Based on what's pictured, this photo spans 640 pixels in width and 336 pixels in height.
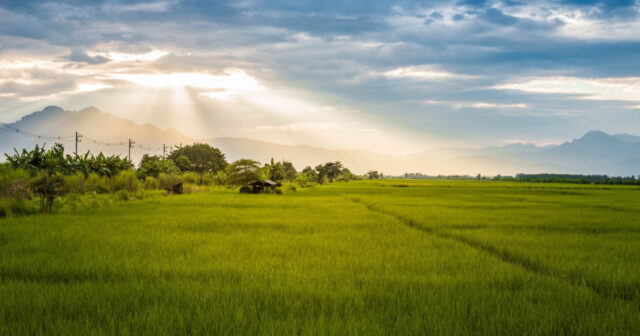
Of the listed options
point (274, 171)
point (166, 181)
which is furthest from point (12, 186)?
point (274, 171)

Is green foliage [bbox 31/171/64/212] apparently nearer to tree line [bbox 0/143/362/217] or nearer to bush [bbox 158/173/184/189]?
tree line [bbox 0/143/362/217]

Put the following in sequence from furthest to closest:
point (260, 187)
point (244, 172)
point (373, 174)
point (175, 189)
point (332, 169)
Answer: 1. point (373, 174)
2. point (332, 169)
3. point (244, 172)
4. point (260, 187)
5. point (175, 189)

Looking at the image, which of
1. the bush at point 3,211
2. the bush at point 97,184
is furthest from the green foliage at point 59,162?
the bush at point 3,211

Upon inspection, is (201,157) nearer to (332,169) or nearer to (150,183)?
(150,183)

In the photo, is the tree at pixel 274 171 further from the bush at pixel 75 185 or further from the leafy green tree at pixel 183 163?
the leafy green tree at pixel 183 163

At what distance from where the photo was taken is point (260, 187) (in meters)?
35.6

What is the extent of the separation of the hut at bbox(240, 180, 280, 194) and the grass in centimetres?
2555

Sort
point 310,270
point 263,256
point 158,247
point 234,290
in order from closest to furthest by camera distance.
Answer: point 234,290
point 310,270
point 263,256
point 158,247

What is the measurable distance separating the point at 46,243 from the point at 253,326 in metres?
6.72

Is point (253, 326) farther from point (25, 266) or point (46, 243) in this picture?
point (46, 243)

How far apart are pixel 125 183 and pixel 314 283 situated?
25305mm

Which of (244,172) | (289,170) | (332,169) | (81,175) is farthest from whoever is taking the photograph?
(289,170)

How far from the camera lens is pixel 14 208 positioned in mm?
13406

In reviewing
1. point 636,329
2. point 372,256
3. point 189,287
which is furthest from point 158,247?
point 636,329
